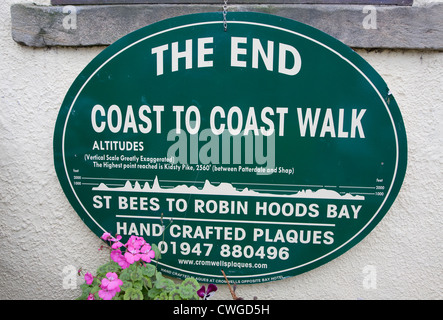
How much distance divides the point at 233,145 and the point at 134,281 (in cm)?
76

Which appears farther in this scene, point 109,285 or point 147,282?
point 147,282

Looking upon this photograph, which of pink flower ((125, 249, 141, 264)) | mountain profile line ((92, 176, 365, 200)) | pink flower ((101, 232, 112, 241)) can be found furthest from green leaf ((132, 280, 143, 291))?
mountain profile line ((92, 176, 365, 200))

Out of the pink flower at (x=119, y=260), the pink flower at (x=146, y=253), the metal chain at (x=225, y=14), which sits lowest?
the pink flower at (x=119, y=260)

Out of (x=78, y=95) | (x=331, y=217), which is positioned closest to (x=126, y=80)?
(x=78, y=95)

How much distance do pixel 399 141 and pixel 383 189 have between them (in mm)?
228

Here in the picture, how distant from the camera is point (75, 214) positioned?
1.82 meters

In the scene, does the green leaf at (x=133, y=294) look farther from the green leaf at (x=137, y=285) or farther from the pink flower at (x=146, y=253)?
the pink flower at (x=146, y=253)

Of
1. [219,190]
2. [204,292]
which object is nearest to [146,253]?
[204,292]

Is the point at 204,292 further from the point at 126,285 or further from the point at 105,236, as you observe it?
the point at 105,236

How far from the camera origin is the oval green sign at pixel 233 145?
1.61 m

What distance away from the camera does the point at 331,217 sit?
1688mm

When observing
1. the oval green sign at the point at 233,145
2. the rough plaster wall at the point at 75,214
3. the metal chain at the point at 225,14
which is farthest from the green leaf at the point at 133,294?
the metal chain at the point at 225,14

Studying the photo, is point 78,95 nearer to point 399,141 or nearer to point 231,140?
point 231,140

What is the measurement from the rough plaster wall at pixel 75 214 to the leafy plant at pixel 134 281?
25 cm
